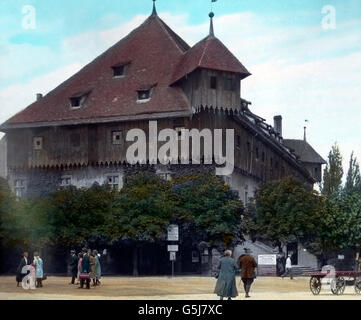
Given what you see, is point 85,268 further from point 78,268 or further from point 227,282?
point 227,282

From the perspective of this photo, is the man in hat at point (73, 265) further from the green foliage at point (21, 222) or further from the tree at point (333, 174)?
the tree at point (333, 174)

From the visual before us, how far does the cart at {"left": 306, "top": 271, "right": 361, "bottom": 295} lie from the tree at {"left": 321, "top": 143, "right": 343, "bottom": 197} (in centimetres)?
312

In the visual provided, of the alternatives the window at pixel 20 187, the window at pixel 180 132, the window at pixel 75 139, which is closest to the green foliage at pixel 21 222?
the window at pixel 20 187

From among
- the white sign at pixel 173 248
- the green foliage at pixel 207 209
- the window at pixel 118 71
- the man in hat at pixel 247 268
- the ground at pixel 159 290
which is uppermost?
the window at pixel 118 71

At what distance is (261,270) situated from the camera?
27859 millimetres

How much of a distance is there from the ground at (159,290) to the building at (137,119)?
3699 mm

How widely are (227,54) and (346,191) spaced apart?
18.2 ft

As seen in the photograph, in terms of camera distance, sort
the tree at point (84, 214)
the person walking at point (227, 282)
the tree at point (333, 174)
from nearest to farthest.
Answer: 1. the person walking at point (227, 282)
2. the tree at point (333, 174)
3. the tree at point (84, 214)

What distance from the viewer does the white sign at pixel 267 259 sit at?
28.4 m

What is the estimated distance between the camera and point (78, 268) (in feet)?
83.9

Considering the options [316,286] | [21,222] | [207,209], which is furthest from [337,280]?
[21,222]

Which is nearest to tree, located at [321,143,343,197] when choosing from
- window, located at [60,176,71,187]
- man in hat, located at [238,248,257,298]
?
man in hat, located at [238,248,257,298]

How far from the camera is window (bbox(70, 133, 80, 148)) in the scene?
30614mm
